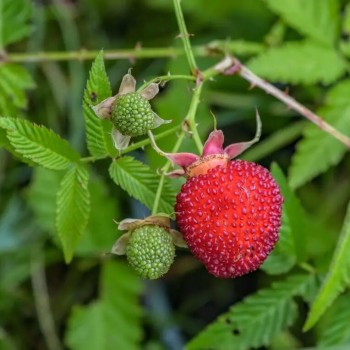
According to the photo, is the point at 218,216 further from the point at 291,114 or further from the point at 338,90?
the point at 291,114

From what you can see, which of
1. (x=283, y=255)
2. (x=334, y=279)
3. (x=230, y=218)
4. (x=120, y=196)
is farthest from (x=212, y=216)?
(x=120, y=196)

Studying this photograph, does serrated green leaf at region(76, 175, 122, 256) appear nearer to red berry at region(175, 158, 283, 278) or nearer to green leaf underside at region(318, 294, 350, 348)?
green leaf underside at region(318, 294, 350, 348)

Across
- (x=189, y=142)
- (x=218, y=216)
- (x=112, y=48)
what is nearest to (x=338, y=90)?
(x=189, y=142)

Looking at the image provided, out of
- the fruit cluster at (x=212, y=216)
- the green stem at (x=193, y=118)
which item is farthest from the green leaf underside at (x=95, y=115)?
the green stem at (x=193, y=118)

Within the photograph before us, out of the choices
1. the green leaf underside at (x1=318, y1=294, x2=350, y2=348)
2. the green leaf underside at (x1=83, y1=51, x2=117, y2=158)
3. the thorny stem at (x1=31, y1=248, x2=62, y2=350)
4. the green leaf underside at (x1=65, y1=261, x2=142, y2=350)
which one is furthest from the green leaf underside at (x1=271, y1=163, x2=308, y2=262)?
the thorny stem at (x1=31, y1=248, x2=62, y2=350)

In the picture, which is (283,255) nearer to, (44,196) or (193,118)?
(193,118)
